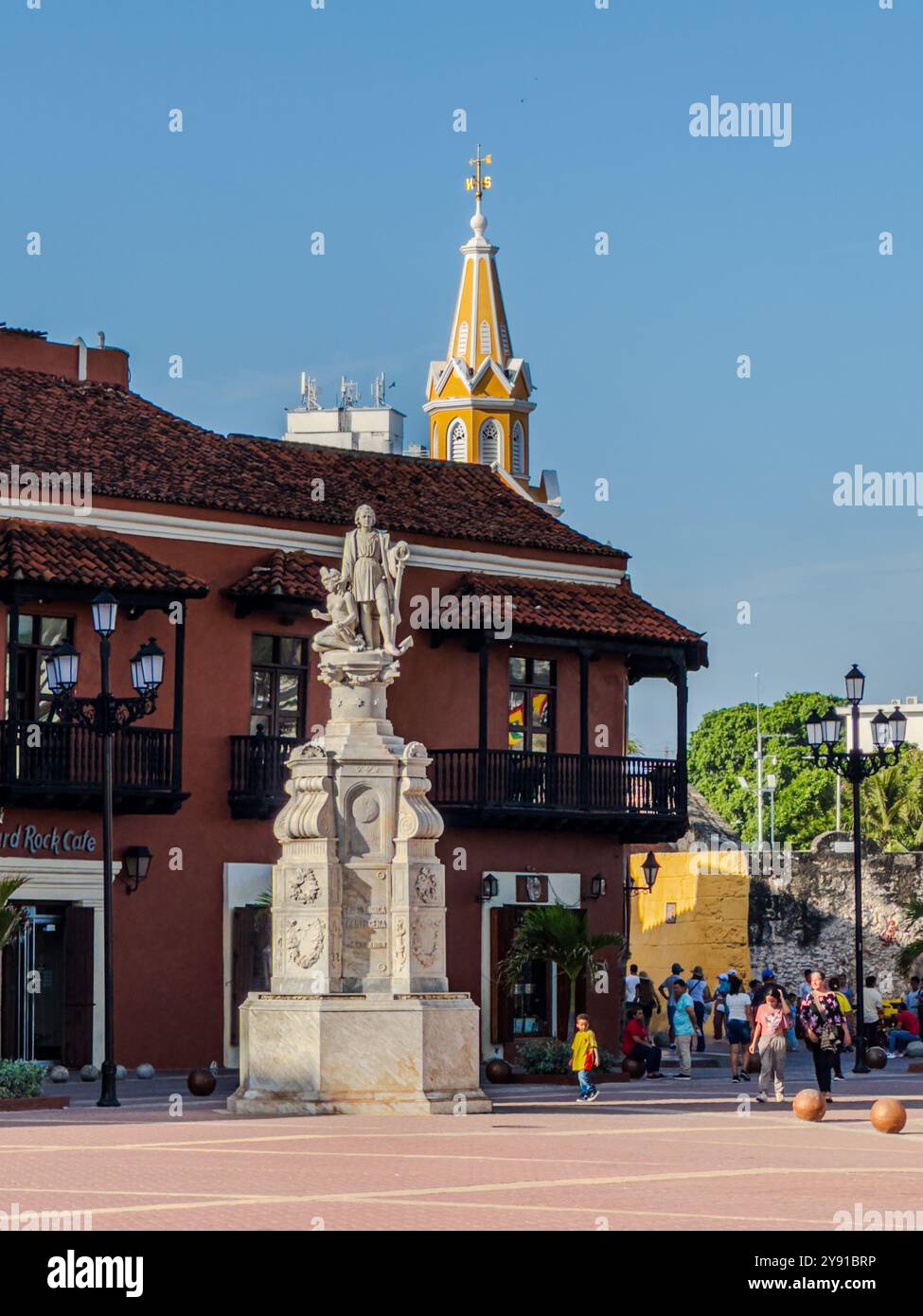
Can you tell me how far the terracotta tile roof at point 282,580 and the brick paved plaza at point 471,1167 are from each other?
10.6m

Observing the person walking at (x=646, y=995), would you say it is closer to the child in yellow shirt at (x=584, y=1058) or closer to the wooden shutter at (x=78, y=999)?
the wooden shutter at (x=78, y=999)

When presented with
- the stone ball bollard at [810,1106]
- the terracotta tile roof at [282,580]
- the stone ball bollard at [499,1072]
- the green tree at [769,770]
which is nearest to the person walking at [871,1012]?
the stone ball bollard at [499,1072]

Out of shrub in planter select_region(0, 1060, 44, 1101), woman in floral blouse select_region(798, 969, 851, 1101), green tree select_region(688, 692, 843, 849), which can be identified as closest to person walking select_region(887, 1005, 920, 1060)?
woman in floral blouse select_region(798, 969, 851, 1101)

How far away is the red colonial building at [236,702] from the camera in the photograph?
114 feet

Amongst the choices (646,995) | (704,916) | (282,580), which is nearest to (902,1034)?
(646,995)

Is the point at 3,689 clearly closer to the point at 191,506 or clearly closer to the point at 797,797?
the point at 191,506

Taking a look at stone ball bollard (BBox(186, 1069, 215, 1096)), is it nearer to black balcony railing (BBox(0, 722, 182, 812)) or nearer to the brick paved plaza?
the brick paved plaza

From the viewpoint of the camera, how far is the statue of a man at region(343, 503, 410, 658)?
2638 cm

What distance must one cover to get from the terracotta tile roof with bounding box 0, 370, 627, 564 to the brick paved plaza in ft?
38.8

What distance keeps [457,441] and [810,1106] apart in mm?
54630

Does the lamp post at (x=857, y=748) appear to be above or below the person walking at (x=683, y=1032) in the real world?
above

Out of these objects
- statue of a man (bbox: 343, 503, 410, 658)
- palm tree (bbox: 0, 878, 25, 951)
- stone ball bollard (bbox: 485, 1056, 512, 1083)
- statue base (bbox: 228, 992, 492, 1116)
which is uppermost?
statue of a man (bbox: 343, 503, 410, 658)

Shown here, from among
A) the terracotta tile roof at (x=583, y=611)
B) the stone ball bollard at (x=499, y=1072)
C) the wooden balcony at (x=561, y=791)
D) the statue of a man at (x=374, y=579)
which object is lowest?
the stone ball bollard at (x=499, y=1072)

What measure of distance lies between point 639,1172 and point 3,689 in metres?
18.1
